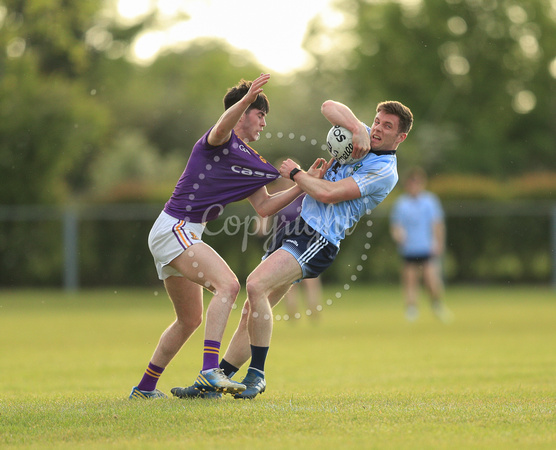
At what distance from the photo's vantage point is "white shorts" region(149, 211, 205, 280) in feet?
21.1

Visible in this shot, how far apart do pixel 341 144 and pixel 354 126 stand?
0.17 m

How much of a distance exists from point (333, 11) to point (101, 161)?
20402mm

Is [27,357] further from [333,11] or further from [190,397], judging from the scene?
[333,11]

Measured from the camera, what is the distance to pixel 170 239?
647 centimetres

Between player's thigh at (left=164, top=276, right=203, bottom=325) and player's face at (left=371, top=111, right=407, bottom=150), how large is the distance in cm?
186

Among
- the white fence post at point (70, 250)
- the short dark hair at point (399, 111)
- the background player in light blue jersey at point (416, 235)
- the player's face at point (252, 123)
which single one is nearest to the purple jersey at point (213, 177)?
the player's face at point (252, 123)

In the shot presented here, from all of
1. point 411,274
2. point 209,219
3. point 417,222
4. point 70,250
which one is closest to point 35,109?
point 70,250

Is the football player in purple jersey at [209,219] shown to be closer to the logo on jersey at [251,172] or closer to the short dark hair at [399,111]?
the logo on jersey at [251,172]

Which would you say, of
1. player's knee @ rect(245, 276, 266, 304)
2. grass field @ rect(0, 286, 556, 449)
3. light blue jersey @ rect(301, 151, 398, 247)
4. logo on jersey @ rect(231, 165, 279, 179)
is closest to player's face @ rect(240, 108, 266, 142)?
logo on jersey @ rect(231, 165, 279, 179)

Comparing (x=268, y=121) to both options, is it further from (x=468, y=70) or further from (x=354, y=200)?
(x=354, y=200)

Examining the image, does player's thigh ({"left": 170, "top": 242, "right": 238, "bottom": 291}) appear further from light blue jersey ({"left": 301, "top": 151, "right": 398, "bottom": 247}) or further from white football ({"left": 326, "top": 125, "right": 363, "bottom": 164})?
white football ({"left": 326, "top": 125, "right": 363, "bottom": 164})

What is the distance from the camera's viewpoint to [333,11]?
161 feet

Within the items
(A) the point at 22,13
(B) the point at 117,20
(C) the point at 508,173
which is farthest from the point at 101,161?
(C) the point at 508,173

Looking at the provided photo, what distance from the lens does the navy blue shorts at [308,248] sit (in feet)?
21.5
